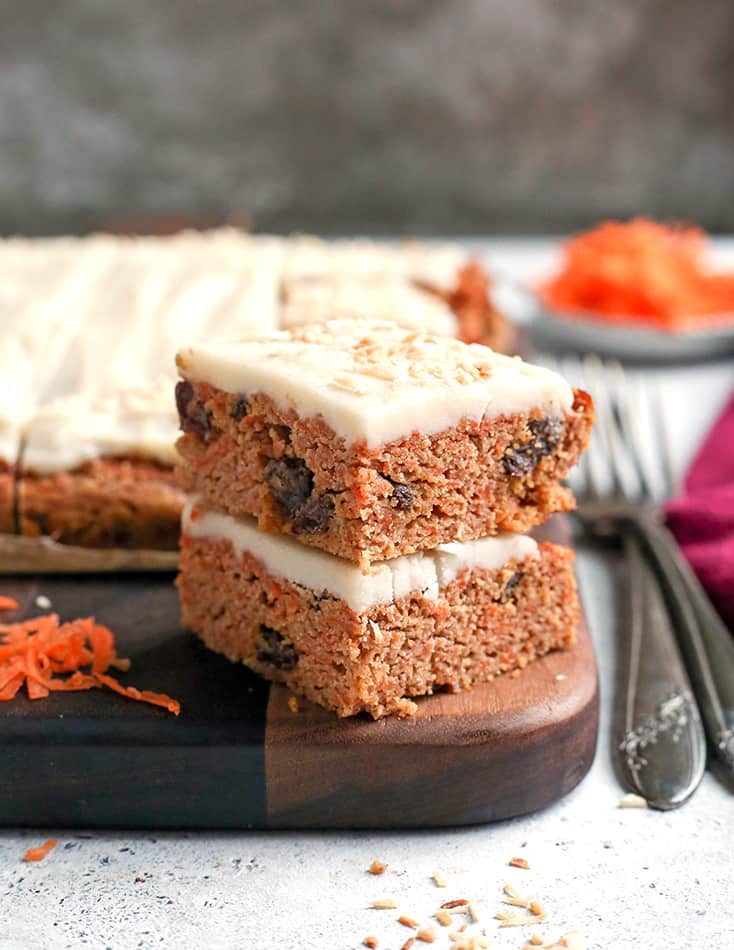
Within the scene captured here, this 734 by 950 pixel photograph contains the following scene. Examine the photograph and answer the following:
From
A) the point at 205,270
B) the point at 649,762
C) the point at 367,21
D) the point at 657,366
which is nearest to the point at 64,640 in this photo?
the point at 649,762

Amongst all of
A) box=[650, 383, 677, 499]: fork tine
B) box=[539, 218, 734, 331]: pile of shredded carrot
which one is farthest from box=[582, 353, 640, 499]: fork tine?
box=[539, 218, 734, 331]: pile of shredded carrot

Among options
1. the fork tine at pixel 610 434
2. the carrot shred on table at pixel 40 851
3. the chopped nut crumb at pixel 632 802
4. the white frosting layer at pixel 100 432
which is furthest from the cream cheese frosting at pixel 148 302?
the chopped nut crumb at pixel 632 802

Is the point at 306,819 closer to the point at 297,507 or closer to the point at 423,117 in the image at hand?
the point at 297,507

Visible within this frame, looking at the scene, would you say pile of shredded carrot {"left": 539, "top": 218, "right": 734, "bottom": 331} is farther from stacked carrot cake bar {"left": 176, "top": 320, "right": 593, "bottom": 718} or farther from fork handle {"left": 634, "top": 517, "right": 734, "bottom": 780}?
stacked carrot cake bar {"left": 176, "top": 320, "right": 593, "bottom": 718}

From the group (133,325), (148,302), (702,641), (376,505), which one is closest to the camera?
(376,505)

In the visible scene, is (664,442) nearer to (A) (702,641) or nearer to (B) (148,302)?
(A) (702,641)

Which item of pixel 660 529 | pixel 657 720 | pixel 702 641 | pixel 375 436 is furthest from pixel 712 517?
pixel 375 436
